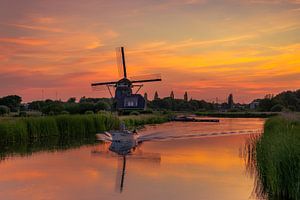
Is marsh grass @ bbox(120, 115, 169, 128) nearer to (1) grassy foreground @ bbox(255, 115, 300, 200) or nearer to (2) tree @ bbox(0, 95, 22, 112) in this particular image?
(2) tree @ bbox(0, 95, 22, 112)

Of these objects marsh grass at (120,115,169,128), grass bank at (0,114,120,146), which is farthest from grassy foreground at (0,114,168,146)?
marsh grass at (120,115,169,128)

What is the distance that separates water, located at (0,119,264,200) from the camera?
48.9ft

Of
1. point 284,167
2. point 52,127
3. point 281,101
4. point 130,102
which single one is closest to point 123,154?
point 52,127

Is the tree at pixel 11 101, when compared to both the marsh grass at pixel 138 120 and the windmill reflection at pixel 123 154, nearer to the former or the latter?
the marsh grass at pixel 138 120

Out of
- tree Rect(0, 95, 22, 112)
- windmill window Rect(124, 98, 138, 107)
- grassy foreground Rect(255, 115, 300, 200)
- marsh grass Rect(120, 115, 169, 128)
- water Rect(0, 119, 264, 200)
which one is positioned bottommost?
water Rect(0, 119, 264, 200)

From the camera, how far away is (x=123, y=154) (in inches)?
1046

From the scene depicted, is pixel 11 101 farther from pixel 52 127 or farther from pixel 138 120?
pixel 52 127

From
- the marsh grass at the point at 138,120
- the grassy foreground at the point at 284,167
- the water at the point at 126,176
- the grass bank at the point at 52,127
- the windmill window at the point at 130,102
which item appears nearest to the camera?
the grassy foreground at the point at 284,167

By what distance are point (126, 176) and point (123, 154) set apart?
8.49 metres

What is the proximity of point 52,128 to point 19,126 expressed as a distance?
465 centimetres

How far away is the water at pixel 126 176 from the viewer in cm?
1491

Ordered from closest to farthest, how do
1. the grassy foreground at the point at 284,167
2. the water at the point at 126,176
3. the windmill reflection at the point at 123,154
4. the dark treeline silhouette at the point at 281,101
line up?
the grassy foreground at the point at 284,167 → the water at the point at 126,176 → the windmill reflection at the point at 123,154 → the dark treeline silhouette at the point at 281,101

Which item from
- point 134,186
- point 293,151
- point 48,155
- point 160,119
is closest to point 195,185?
point 134,186

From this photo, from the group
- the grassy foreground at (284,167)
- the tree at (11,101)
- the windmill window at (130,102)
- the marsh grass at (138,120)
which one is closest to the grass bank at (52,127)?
the marsh grass at (138,120)
